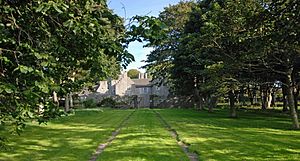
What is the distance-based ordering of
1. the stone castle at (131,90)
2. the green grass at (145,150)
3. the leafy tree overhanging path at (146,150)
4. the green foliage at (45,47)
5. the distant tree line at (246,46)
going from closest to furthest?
the green foliage at (45,47) < the green grass at (145,150) < the leafy tree overhanging path at (146,150) < the distant tree line at (246,46) < the stone castle at (131,90)

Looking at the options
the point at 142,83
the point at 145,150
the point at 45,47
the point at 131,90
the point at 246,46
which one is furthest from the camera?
the point at 142,83

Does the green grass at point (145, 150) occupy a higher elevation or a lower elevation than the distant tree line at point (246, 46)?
lower

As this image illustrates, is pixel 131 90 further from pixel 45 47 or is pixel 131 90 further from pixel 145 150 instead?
pixel 45 47

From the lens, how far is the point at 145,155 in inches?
401

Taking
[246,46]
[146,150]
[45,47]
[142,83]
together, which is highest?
[142,83]

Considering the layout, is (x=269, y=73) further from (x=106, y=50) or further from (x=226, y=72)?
(x=106, y=50)

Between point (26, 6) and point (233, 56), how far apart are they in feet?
58.2

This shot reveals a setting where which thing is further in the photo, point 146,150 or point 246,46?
point 246,46

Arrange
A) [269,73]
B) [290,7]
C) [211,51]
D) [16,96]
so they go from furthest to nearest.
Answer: [211,51] → [269,73] → [290,7] → [16,96]

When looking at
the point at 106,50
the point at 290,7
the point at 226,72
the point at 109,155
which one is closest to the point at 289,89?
the point at 226,72

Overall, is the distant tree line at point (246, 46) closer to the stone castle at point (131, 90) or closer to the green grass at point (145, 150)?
the green grass at point (145, 150)

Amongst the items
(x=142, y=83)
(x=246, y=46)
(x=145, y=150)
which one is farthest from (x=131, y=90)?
(x=145, y=150)

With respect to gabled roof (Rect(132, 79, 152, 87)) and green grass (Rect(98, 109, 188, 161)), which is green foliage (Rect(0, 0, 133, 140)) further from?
gabled roof (Rect(132, 79, 152, 87))

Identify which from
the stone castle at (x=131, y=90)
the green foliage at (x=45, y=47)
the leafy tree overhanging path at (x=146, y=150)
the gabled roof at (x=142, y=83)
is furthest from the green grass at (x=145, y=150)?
the gabled roof at (x=142, y=83)
